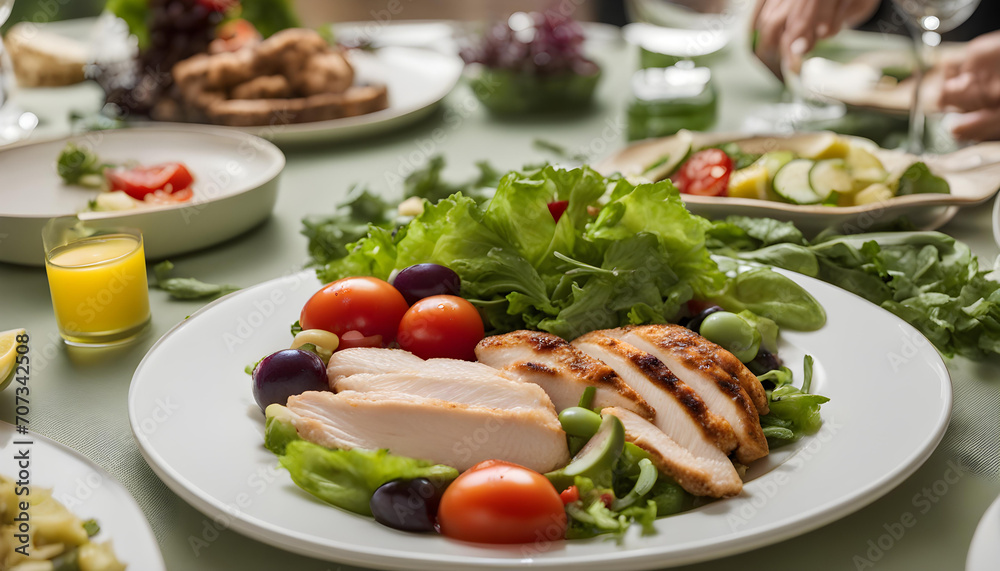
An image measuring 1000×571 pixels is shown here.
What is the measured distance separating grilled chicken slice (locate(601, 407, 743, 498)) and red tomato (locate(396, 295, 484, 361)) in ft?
1.33

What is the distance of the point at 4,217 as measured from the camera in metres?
2.14

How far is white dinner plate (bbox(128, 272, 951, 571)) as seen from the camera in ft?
3.59

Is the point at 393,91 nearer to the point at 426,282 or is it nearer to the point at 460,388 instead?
the point at 426,282

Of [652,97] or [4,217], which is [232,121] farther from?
[652,97]

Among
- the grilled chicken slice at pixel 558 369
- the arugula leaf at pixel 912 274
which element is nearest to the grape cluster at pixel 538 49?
the arugula leaf at pixel 912 274

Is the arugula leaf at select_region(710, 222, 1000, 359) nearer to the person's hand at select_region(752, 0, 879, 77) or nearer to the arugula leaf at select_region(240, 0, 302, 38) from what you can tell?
the person's hand at select_region(752, 0, 879, 77)

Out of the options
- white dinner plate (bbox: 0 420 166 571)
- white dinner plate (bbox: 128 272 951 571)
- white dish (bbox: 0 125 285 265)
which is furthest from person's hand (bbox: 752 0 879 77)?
white dinner plate (bbox: 0 420 166 571)

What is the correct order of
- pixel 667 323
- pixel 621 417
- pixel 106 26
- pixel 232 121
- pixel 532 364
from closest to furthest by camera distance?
1. pixel 621 417
2. pixel 532 364
3. pixel 667 323
4. pixel 232 121
5. pixel 106 26

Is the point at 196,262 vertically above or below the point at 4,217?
below

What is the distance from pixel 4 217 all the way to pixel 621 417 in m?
1.71

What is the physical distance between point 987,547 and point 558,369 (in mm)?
727

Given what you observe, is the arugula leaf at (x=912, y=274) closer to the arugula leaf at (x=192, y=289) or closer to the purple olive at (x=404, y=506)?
the purple olive at (x=404, y=506)

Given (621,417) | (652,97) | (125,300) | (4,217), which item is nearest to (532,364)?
(621,417)

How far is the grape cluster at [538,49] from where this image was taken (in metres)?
3.50
